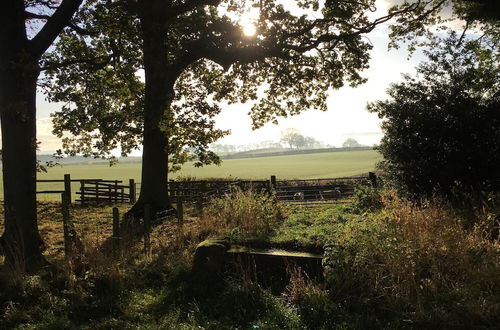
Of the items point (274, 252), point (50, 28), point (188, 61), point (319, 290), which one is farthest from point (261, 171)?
point (319, 290)

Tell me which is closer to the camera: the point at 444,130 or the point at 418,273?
the point at 418,273

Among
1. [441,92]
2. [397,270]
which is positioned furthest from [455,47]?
[397,270]

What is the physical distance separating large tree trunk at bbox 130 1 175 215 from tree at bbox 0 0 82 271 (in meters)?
3.73

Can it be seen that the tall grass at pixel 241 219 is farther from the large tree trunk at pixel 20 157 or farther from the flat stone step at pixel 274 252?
the large tree trunk at pixel 20 157

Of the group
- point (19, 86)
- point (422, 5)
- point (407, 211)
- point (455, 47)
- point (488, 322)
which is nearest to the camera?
point (488, 322)

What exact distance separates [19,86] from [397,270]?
916 centimetres

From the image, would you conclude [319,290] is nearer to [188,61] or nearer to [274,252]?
[274,252]

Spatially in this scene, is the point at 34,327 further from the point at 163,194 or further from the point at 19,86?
the point at 163,194

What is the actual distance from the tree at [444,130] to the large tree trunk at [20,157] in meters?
10.3

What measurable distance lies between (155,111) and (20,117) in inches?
211

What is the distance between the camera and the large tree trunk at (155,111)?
1377 cm

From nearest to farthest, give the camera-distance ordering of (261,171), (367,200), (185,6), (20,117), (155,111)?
(20,117) < (367,200) < (185,6) < (155,111) < (261,171)

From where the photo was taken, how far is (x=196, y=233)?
927 centimetres

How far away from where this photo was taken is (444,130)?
10719 millimetres
